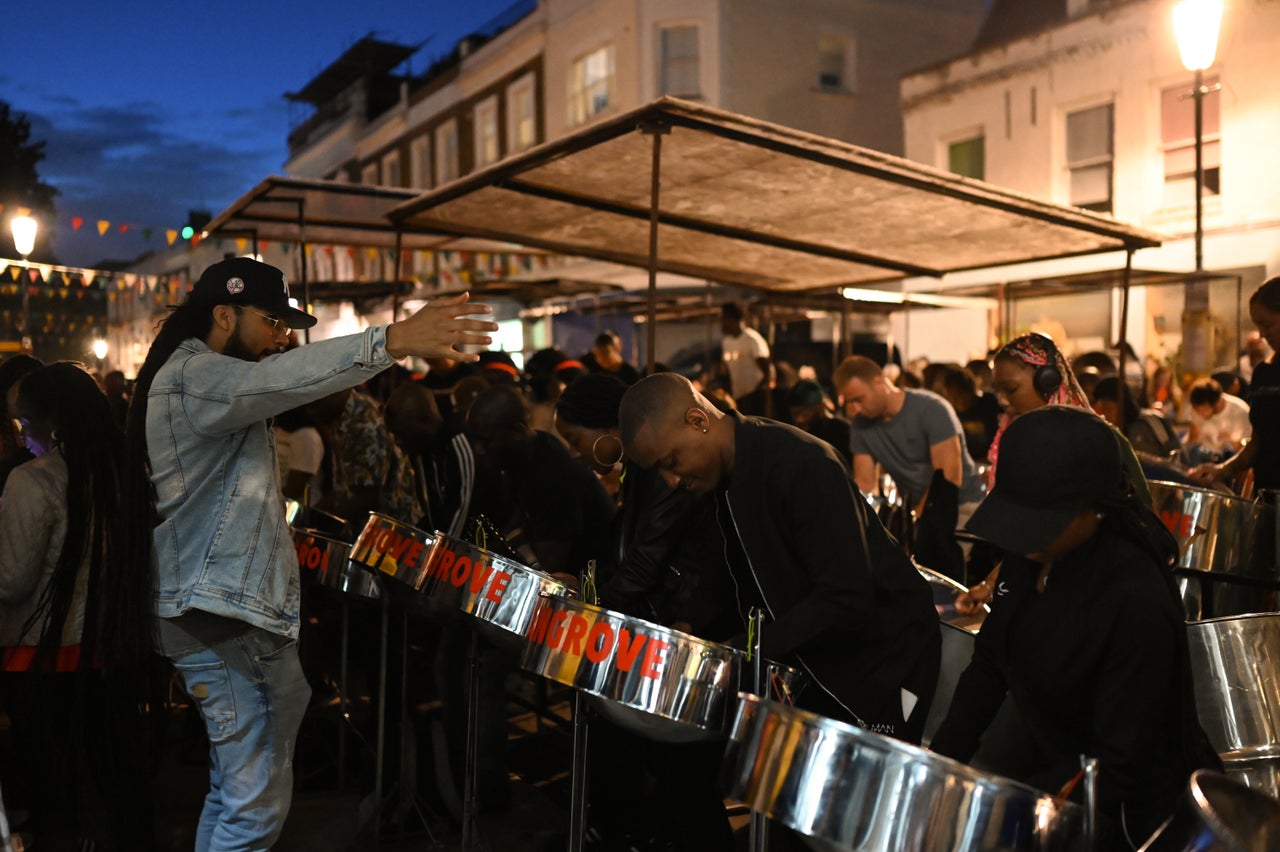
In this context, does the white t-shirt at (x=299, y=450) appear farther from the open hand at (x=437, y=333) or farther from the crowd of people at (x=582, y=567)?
the open hand at (x=437, y=333)

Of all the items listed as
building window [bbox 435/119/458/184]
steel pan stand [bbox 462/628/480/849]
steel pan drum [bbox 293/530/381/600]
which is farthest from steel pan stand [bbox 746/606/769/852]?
building window [bbox 435/119/458/184]

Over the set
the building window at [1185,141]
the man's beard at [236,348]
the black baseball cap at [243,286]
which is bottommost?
the man's beard at [236,348]

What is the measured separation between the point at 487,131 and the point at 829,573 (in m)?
17.9

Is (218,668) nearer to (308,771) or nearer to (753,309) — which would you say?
(308,771)

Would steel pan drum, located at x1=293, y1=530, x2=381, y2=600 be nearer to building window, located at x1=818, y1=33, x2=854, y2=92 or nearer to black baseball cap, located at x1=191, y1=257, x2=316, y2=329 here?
black baseball cap, located at x1=191, y1=257, x2=316, y2=329

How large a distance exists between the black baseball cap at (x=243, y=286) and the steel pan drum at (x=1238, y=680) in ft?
5.86

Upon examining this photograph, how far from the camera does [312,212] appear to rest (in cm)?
590

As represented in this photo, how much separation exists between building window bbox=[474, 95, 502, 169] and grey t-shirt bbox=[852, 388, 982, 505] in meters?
14.8

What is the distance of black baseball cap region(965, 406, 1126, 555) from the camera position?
1.57 meters

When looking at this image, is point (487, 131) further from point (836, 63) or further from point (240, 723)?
point (240, 723)

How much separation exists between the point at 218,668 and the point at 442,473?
1518mm

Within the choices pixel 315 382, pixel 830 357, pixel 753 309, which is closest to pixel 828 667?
pixel 315 382

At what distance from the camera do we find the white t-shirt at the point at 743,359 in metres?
7.18

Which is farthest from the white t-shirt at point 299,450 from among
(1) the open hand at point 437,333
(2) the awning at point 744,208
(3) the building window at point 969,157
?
(3) the building window at point 969,157
